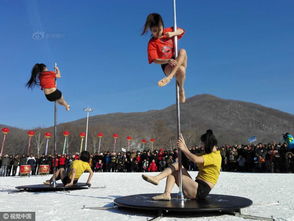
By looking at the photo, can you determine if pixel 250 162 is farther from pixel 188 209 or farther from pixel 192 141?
pixel 192 141

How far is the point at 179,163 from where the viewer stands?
523cm

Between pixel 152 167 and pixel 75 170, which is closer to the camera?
pixel 75 170

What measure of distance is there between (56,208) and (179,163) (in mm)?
2498

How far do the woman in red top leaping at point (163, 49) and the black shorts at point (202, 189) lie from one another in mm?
1945

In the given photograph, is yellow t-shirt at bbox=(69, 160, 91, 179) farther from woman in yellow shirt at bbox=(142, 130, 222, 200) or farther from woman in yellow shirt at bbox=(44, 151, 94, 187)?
woman in yellow shirt at bbox=(142, 130, 222, 200)

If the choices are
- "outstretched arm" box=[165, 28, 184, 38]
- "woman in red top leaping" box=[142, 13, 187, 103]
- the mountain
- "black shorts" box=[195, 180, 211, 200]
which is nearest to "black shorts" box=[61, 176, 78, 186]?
"black shorts" box=[195, 180, 211, 200]

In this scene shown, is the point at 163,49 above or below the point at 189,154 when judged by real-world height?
above

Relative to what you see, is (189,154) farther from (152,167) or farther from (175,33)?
(152,167)

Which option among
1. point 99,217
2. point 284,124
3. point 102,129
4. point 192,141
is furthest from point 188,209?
point 284,124

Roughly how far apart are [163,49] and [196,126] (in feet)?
366

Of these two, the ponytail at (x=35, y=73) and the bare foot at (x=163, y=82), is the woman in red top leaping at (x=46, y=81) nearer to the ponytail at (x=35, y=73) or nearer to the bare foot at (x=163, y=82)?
the ponytail at (x=35, y=73)

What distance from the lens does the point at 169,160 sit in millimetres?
20875

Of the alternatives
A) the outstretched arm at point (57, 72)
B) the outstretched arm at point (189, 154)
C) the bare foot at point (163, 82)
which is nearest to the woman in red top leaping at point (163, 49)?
the bare foot at point (163, 82)

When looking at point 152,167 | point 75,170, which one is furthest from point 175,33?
point 152,167
